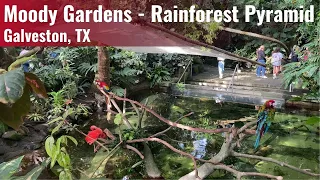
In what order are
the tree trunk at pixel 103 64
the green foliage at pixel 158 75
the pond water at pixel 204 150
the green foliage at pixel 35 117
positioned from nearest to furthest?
1. the pond water at pixel 204 150
2. the green foliage at pixel 35 117
3. the tree trunk at pixel 103 64
4. the green foliage at pixel 158 75

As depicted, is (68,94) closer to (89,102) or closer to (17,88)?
(89,102)

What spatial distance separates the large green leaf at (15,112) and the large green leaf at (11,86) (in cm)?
8

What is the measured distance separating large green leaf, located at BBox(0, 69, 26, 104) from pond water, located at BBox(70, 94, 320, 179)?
2552 millimetres

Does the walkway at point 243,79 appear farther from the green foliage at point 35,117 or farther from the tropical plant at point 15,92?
the tropical plant at point 15,92

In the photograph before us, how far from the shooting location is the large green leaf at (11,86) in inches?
14.9

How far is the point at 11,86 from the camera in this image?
39cm

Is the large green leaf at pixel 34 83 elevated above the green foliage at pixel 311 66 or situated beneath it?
elevated above

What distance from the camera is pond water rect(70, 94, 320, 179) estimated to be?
360 centimetres

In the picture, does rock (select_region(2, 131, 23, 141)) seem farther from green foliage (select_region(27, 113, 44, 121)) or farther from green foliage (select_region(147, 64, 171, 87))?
green foliage (select_region(147, 64, 171, 87))

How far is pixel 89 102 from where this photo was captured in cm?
574

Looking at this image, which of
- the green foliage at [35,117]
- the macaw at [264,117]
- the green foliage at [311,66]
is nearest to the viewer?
the macaw at [264,117]

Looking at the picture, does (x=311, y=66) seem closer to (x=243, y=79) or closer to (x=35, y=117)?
(x=243, y=79)

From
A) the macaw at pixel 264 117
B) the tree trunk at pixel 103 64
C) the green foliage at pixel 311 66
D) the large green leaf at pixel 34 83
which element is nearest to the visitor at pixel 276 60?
the green foliage at pixel 311 66

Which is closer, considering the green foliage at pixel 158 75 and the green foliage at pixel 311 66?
the green foliage at pixel 311 66
